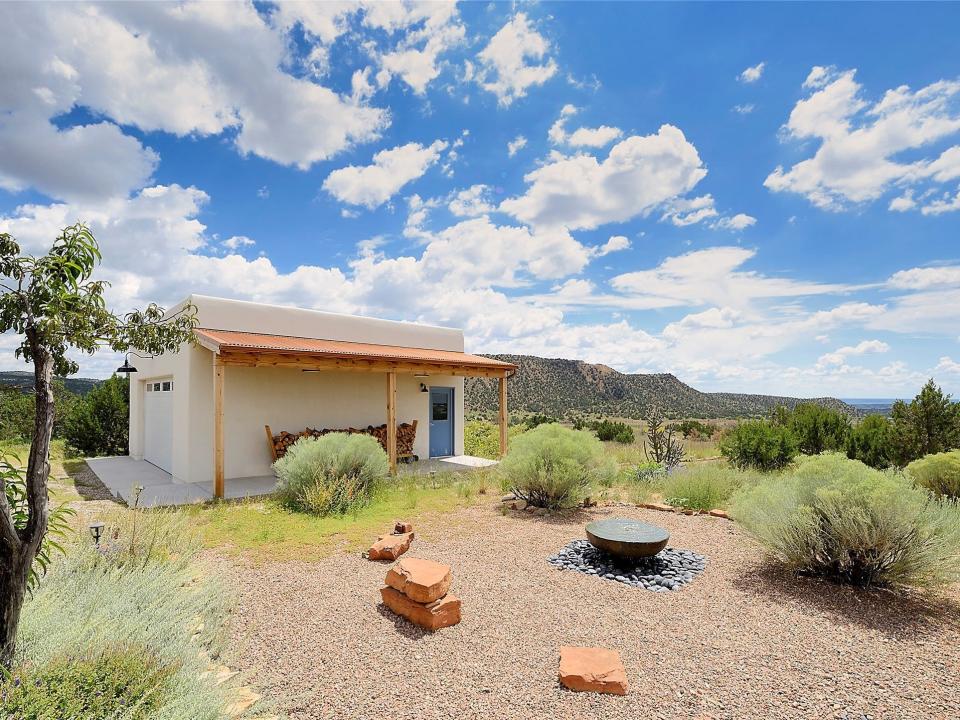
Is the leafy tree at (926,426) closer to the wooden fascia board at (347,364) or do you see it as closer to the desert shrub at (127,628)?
the wooden fascia board at (347,364)

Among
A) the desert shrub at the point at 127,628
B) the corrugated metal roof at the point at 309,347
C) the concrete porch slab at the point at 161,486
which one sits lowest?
the concrete porch slab at the point at 161,486

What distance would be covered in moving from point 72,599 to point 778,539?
602 cm

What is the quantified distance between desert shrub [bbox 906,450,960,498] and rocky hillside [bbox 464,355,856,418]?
27256mm

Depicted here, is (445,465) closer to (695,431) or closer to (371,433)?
(371,433)

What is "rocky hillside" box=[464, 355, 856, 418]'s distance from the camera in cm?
3888

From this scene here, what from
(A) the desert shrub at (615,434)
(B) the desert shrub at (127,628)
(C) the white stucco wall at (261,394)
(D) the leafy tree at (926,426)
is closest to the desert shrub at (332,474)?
(C) the white stucco wall at (261,394)

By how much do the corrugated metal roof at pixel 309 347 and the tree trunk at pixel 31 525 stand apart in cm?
626

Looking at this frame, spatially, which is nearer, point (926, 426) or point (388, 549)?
point (388, 549)

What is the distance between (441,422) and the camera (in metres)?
14.0

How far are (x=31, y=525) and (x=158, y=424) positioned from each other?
11.0 meters

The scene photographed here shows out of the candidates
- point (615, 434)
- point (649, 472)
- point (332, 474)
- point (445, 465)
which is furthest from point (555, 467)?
point (615, 434)

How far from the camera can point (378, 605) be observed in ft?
13.2

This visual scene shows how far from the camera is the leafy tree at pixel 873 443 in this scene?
35.4ft

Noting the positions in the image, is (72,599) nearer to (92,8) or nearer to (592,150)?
(92,8)
